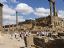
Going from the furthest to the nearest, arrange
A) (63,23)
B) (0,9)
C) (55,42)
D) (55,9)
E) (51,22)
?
(55,9)
(51,22)
(63,23)
(0,9)
(55,42)

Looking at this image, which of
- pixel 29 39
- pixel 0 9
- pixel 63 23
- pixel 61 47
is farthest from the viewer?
pixel 63 23

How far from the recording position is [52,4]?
80.5 metres

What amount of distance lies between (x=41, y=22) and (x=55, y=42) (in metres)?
73.1

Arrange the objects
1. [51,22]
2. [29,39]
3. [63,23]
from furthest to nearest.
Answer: [51,22]
[63,23]
[29,39]

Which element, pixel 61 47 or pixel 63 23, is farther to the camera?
pixel 63 23

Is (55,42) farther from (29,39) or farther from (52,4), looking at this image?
(52,4)

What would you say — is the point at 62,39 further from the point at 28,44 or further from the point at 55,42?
the point at 28,44

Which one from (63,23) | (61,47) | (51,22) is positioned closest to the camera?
(61,47)

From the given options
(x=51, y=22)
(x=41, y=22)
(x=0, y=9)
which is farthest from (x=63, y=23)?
(x=0, y=9)

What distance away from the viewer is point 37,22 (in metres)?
80.2

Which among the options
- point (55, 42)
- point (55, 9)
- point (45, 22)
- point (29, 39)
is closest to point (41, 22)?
point (45, 22)

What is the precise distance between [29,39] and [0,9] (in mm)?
44863

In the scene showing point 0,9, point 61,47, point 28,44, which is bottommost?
point 28,44

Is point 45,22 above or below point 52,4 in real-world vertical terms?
below
